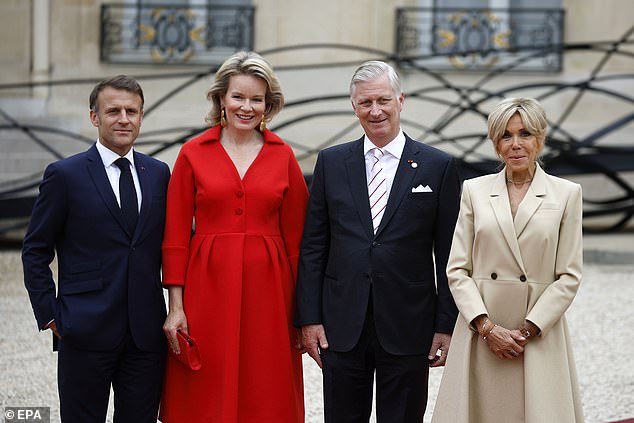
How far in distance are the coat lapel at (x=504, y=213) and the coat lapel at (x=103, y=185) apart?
1266mm

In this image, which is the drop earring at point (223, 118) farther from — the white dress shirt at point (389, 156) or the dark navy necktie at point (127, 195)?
the white dress shirt at point (389, 156)

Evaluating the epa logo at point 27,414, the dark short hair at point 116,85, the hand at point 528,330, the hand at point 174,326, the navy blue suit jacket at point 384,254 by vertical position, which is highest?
the dark short hair at point 116,85

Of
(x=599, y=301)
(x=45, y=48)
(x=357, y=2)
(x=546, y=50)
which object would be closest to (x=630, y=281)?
(x=599, y=301)

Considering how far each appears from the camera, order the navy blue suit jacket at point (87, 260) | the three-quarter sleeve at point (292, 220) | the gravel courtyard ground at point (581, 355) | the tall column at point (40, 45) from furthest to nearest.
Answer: the tall column at point (40, 45) < the gravel courtyard ground at point (581, 355) < the three-quarter sleeve at point (292, 220) < the navy blue suit jacket at point (87, 260)

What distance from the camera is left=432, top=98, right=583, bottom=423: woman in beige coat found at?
10.2 ft

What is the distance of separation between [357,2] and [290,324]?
926 centimetres

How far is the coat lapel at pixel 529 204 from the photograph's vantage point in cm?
316

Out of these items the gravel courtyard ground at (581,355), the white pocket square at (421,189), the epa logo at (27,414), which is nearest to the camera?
the white pocket square at (421,189)

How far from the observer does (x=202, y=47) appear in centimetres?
1262

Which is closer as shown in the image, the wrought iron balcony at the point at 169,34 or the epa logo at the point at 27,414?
the epa logo at the point at 27,414

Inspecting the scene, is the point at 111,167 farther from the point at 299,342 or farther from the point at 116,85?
the point at 299,342

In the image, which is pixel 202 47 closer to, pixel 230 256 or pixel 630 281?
pixel 630 281

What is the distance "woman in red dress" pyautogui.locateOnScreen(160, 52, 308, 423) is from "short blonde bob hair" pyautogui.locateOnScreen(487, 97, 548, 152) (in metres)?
0.80

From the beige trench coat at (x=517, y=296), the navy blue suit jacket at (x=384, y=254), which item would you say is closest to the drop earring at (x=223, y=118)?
the navy blue suit jacket at (x=384, y=254)
